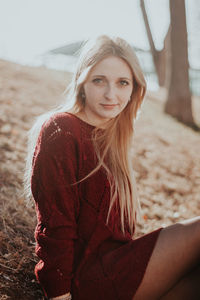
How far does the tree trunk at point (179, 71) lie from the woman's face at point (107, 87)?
5881 mm

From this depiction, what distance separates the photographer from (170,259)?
5.39 ft

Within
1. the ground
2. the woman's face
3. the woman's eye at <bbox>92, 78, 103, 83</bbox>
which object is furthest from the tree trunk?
the woman's eye at <bbox>92, 78, 103, 83</bbox>

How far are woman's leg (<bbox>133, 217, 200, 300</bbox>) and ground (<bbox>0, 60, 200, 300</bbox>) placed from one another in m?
0.73

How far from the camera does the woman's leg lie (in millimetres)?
1619

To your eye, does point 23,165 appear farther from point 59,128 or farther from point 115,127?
point 59,128

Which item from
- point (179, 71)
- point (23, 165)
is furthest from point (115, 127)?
point (179, 71)

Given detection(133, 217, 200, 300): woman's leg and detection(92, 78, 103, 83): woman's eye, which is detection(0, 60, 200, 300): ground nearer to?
detection(133, 217, 200, 300): woman's leg

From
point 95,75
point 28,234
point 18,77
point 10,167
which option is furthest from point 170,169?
point 18,77

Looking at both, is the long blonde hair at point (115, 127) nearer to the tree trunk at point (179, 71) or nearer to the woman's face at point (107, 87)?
the woman's face at point (107, 87)

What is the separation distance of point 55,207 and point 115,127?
0.82m

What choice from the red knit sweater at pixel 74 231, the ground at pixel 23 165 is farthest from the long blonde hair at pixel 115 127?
the ground at pixel 23 165

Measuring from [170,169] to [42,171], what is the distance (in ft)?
11.4

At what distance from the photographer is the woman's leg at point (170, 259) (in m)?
1.62

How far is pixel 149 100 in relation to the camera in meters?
8.95
